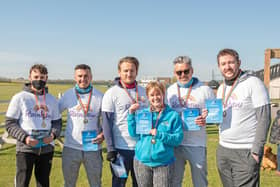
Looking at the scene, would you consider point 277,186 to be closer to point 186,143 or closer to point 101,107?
point 186,143

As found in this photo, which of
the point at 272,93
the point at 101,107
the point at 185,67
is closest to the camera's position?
the point at 185,67

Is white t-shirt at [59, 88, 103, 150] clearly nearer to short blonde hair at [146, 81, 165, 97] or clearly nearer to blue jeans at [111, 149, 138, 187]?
blue jeans at [111, 149, 138, 187]

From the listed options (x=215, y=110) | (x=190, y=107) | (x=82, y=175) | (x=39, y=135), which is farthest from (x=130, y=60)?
(x=82, y=175)

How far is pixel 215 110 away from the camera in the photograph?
3.07 metres

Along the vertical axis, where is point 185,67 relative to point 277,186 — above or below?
above

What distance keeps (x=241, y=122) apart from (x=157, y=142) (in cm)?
96

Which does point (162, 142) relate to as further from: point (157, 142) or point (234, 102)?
point (234, 102)

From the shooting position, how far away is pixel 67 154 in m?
3.39

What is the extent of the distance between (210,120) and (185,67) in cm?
68

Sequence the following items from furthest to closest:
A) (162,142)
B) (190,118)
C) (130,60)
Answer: (130,60) < (190,118) < (162,142)

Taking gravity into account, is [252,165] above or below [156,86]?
below

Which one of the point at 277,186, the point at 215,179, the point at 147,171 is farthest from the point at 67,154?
the point at 277,186

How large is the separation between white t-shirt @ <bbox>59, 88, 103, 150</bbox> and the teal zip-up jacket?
75cm

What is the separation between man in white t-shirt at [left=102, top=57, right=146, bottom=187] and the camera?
321 cm
